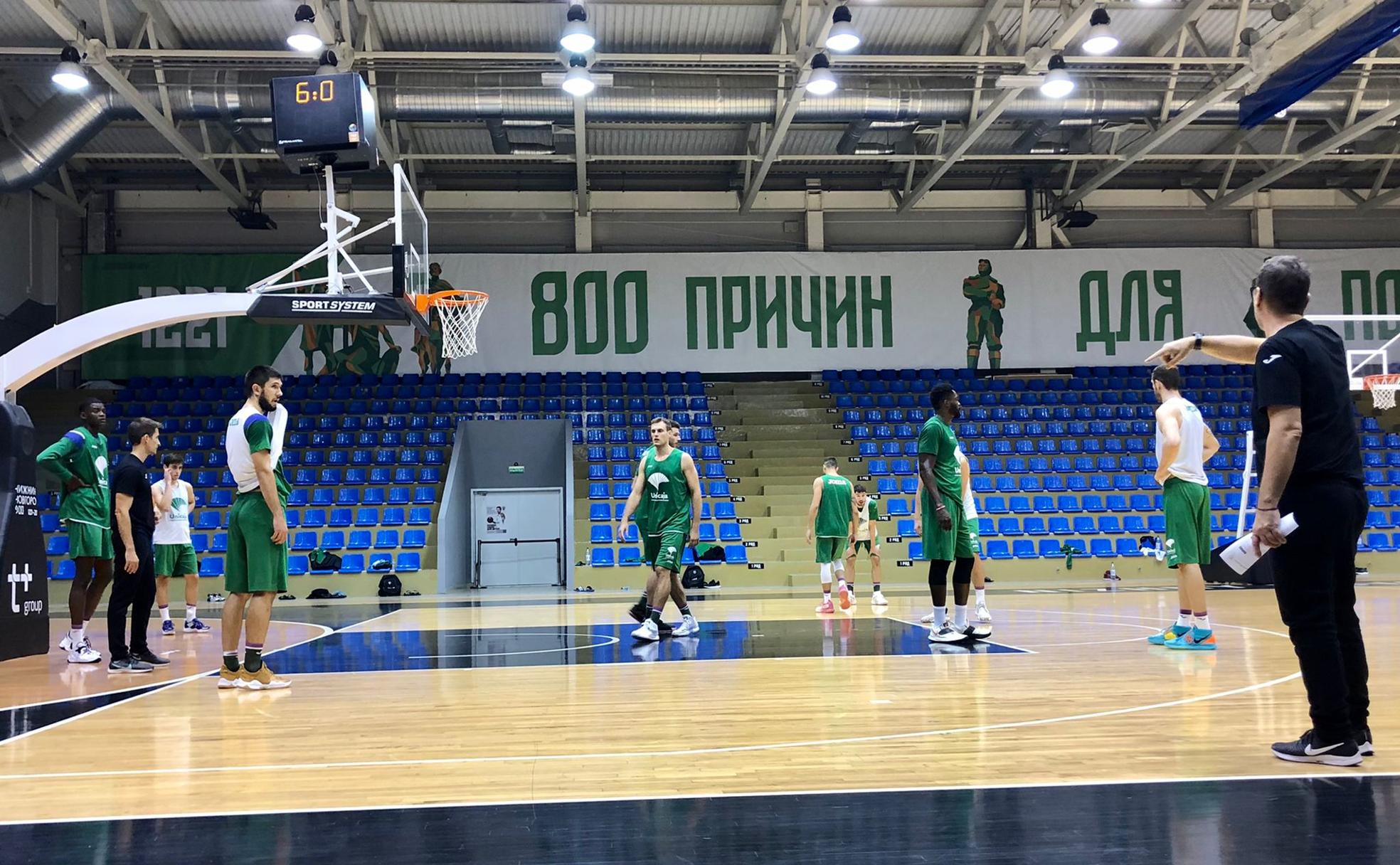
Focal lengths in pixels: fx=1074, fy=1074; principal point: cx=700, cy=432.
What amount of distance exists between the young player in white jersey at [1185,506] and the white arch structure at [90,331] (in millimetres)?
6460

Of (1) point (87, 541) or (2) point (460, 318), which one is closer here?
(1) point (87, 541)

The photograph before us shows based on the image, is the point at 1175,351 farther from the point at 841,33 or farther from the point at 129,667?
the point at 841,33

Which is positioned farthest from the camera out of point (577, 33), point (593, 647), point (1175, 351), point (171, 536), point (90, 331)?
point (577, 33)

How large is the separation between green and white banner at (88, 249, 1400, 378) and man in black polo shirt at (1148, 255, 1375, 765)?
61.3 ft

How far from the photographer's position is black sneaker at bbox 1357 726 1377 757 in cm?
362

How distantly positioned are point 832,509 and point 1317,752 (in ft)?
25.3

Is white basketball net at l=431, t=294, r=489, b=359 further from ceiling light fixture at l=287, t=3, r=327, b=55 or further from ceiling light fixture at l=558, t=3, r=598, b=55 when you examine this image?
ceiling light fixture at l=287, t=3, r=327, b=55

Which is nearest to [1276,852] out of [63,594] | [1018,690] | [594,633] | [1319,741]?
[1319,741]

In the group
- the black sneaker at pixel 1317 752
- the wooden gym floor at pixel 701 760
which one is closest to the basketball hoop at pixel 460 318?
the wooden gym floor at pixel 701 760

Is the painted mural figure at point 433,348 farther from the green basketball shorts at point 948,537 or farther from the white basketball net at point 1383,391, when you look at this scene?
the white basketball net at point 1383,391

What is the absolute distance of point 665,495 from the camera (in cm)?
841

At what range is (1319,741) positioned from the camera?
3.53 meters

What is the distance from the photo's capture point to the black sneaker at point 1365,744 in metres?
3.62

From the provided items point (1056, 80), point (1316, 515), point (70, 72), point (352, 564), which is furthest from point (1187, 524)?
point (70, 72)
